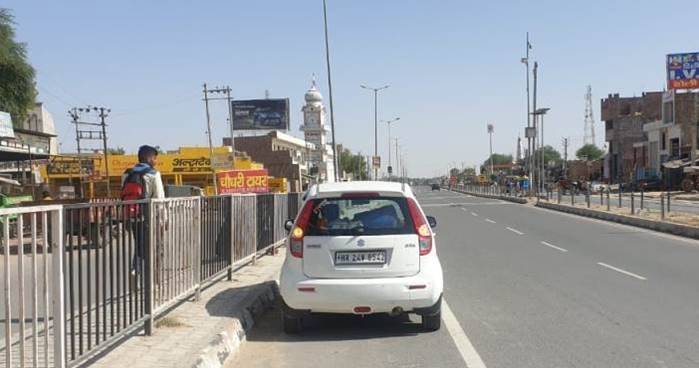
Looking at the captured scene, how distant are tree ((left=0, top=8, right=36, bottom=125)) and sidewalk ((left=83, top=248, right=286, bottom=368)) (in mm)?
27654

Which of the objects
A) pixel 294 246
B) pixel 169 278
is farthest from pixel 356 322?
pixel 169 278

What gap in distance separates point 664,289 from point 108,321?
7.94 meters

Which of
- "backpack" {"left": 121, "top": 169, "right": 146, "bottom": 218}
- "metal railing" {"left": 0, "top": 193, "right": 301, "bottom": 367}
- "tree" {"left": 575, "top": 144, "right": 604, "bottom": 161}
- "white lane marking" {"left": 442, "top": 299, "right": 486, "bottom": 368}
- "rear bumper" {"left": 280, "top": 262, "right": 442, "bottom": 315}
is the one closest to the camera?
"metal railing" {"left": 0, "top": 193, "right": 301, "bottom": 367}

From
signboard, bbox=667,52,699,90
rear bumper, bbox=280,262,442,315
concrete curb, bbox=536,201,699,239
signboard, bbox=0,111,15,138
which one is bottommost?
concrete curb, bbox=536,201,699,239

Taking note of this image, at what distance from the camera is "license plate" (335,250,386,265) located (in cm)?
733

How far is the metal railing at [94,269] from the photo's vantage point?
4.27 meters

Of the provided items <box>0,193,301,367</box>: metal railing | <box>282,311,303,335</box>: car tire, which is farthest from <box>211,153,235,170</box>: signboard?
<box>282,311,303,335</box>: car tire

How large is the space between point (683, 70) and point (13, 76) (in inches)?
1326

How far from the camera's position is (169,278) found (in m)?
7.27

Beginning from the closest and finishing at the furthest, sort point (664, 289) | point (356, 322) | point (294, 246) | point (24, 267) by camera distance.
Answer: point (24, 267), point (294, 246), point (356, 322), point (664, 289)

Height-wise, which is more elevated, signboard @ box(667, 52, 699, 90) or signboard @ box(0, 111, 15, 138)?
signboard @ box(667, 52, 699, 90)

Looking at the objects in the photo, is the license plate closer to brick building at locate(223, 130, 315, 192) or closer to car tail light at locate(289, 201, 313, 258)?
car tail light at locate(289, 201, 313, 258)

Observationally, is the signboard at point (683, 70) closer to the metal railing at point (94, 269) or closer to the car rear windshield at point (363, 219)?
the metal railing at point (94, 269)

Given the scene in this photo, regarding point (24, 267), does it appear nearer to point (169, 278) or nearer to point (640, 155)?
point (169, 278)
